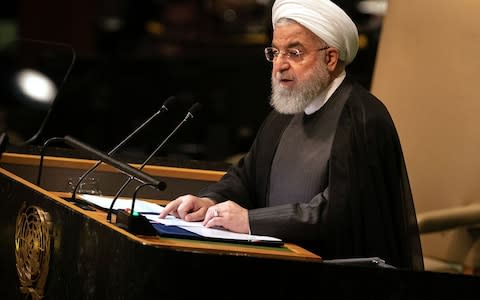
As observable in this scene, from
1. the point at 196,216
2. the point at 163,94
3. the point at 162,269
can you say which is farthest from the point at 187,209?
the point at 163,94

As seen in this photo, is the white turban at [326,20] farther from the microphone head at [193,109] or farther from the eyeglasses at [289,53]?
the microphone head at [193,109]

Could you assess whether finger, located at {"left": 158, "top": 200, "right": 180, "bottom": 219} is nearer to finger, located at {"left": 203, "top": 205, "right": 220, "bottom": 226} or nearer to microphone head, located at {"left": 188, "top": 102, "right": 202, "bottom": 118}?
finger, located at {"left": 203, "top": 205, "right": 220, "bottom": 226}

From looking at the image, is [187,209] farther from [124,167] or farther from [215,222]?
[124,167]

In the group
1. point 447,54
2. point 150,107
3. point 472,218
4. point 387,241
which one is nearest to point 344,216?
point 387,241

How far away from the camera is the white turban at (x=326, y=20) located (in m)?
4.49

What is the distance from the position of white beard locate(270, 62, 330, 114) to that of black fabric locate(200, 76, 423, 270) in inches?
3.4

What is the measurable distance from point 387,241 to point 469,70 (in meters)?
2.15

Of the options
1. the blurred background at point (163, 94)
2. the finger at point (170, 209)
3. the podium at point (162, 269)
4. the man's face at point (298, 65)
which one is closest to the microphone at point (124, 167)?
the podium at point (162, 269)

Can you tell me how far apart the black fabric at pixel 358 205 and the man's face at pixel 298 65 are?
4.9 inches

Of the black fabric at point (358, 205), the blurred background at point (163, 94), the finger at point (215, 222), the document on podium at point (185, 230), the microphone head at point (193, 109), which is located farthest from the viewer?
the blurred background at point (163, 94)

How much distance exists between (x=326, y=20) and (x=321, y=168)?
20.6 inches

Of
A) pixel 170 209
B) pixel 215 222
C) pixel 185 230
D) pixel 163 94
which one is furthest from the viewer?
pixel 163 94

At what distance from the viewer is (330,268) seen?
3545mm

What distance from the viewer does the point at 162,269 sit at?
3471mm
